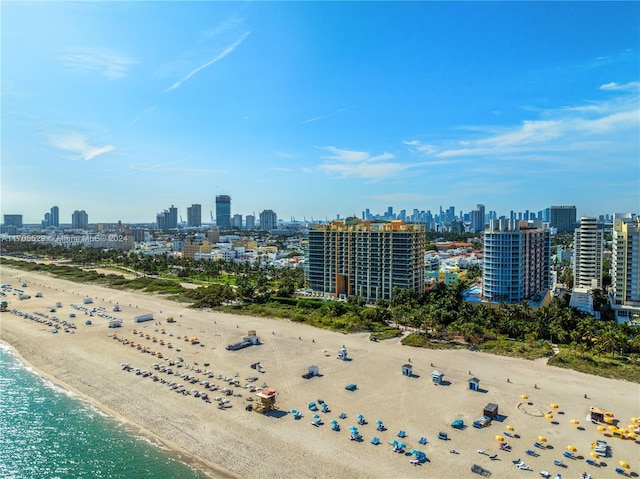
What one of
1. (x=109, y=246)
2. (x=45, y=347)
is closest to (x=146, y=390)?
(x=45, y=347)

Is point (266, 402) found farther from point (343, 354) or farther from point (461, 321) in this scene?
point (461, 321)

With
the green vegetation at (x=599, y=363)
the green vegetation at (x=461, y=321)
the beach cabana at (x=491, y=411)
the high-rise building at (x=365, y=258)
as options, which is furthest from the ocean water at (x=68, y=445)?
the high-rise building at (x=365, y=258)

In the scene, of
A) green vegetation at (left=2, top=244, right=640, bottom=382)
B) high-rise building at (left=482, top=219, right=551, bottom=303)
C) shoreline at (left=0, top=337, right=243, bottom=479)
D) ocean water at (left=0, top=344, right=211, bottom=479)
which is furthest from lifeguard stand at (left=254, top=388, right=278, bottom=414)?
high-rise building at (left=482, top=219, right=551, bottom=303)

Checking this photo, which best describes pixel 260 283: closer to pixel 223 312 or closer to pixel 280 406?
pixel 223 312

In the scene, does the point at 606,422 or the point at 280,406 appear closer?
the point at 606,422

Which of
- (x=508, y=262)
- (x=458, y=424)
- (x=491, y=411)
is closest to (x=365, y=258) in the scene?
(x=508, y=262)

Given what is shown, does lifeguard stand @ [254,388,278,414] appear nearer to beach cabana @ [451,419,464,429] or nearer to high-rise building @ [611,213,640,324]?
beach cabana @ [451,419,464,429]
